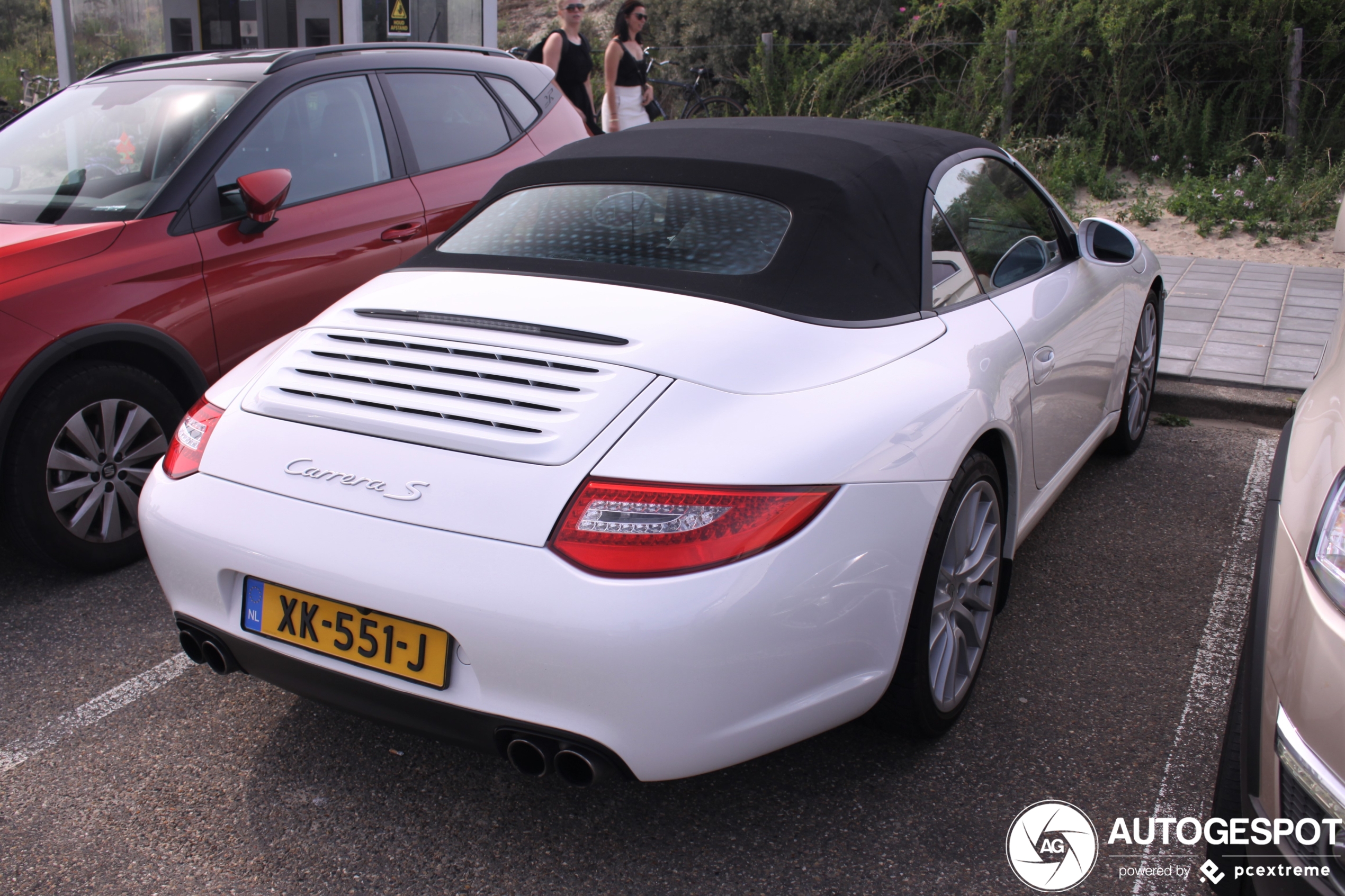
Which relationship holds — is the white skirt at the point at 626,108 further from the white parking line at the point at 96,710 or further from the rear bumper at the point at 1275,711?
the rear bumper at the point at 1275,711

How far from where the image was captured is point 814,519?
1.98m

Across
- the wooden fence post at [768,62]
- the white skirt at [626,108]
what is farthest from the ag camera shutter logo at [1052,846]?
the wooden fence post at [768,62]

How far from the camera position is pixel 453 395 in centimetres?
221

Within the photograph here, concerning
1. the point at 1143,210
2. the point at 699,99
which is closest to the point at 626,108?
the point at 1143,210

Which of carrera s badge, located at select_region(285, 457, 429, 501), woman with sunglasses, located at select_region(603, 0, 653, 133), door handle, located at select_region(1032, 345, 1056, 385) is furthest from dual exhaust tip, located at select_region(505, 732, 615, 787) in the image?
woman with sunglasses, located at select_region(603, 0, 653, 133)

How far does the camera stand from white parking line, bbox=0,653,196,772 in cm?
255

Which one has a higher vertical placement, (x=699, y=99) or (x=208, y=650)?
(x=699, y=99)

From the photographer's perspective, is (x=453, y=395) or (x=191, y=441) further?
(x=191, y=441)

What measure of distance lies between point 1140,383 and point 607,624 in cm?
338

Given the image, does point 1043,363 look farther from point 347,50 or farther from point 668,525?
point 347,50

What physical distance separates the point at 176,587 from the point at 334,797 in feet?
1.93

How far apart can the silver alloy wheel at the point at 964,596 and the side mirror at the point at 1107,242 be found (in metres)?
1.59

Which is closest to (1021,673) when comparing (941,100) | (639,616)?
(639,616)

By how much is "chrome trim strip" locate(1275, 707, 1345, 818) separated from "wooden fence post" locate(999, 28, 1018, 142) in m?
10.8
